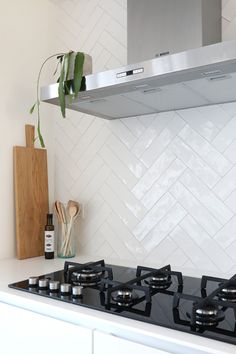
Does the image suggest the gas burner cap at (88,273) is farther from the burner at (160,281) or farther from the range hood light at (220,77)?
the range hood light at (220,77)

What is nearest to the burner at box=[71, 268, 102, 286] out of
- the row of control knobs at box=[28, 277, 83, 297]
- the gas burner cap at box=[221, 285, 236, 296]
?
the row of control knobs at box=[28, 277, 83, 297]

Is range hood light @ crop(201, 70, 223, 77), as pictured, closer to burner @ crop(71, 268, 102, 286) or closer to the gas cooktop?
the gas cooktop

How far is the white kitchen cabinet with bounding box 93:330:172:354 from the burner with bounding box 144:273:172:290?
348 millimetres

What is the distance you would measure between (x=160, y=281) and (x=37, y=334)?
45 centimetres

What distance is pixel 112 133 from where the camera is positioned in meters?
1.80

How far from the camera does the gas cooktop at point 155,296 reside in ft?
2.91

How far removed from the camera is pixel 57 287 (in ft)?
3.82

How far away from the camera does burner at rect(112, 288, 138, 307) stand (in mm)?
1042

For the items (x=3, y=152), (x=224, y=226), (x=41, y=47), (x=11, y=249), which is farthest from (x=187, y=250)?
(x=41, y=47)

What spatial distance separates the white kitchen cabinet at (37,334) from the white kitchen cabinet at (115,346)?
28 mm

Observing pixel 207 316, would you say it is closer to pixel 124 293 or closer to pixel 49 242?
pixel 124 293

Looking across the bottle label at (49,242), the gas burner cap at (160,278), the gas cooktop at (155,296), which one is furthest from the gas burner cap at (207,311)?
the bottle label at (49,242)

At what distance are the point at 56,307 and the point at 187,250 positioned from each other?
2.25 feet

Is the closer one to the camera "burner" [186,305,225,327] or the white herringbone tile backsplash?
"burner" [186,305,225,327]
